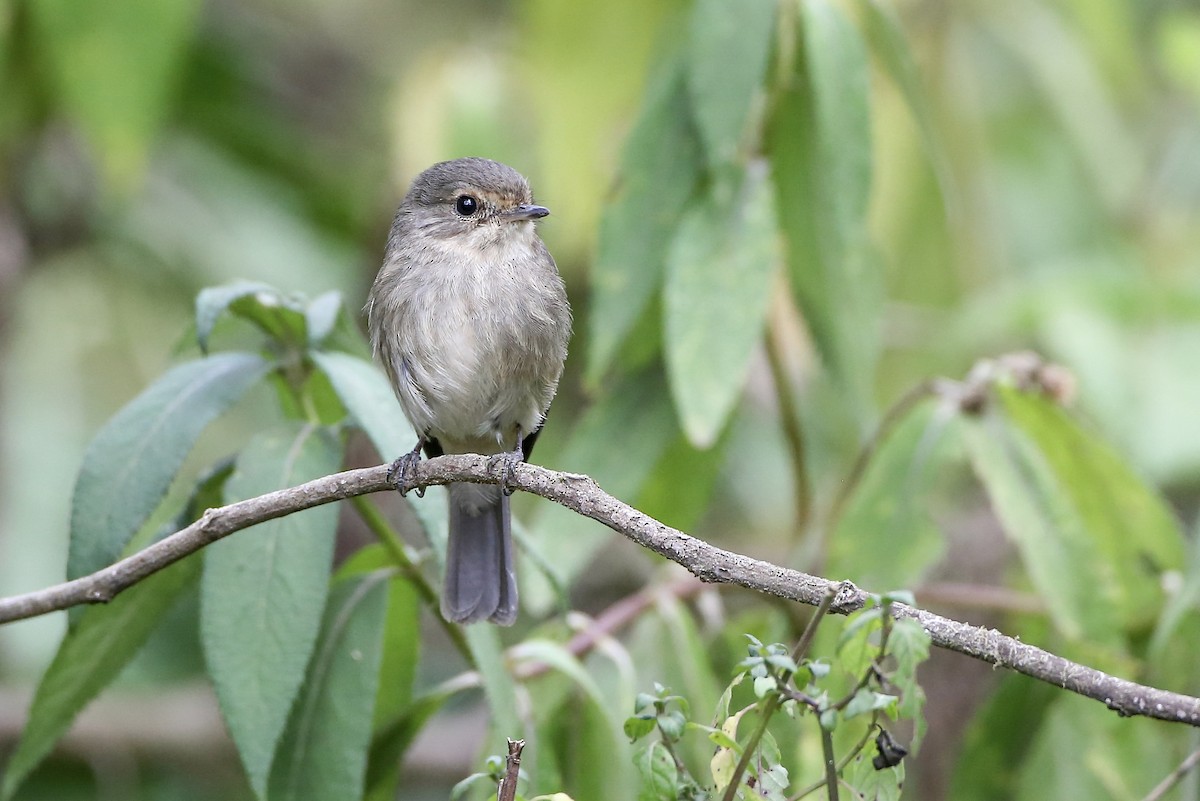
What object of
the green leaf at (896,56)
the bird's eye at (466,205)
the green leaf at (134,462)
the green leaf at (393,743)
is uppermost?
the green leaf at (896,56)

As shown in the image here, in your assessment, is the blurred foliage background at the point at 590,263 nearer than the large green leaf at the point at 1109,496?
No

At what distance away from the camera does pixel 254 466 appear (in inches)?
103

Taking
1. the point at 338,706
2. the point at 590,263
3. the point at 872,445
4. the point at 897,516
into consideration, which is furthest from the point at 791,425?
the point at 590,263

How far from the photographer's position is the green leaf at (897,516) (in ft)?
10.7

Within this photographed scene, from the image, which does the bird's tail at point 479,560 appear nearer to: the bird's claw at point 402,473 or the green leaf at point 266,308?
the bird's claw at point 402,473

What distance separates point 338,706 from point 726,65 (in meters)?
1.59

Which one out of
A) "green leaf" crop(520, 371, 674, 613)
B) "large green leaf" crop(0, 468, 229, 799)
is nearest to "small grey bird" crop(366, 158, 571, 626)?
"green leaf" crop(520, 371, 674, 613)

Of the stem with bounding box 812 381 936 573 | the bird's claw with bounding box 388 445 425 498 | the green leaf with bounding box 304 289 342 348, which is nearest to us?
the bird's claw with bounding box 388 445 425 498

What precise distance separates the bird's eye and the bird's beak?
0.09 m

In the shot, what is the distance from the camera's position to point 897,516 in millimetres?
3318

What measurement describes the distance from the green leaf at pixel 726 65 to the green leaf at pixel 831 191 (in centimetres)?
17

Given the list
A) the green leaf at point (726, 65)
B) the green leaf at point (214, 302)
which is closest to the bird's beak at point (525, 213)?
the green leaf at point (726, 65)

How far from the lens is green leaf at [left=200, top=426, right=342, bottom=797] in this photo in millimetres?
2428

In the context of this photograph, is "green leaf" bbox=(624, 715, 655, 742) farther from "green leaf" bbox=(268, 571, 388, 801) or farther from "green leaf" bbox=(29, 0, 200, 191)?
"green leaf" bbox=(29, 0, 200, 191)
